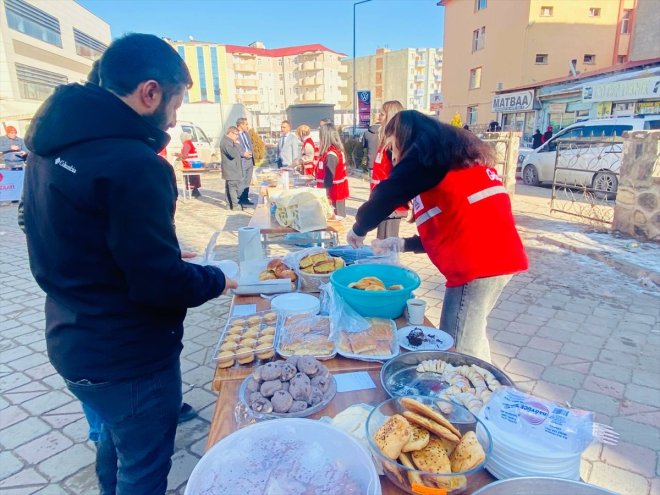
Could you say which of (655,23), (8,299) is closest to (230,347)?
(8,299)

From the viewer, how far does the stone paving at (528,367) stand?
2.22 metres

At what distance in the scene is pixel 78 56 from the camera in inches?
1253

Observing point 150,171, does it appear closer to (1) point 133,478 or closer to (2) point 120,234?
(2) point 120,234

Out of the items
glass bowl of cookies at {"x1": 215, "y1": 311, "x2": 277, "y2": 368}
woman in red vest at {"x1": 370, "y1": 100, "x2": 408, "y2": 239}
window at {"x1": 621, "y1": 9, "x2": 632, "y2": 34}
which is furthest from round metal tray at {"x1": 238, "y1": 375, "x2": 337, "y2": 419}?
window at {"x1": 621, "y1": 9, "x2": 632, "y2": 34}

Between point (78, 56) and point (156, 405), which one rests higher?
point (78, 56)

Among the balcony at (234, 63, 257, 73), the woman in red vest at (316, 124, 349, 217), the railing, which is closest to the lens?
the woman in red vest at (316, 124, 349, 217)

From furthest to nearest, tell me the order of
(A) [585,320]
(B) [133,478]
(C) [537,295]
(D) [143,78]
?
(C) [537,295] < (A) [585,320] < (B) [133,478] < (D) [143,78]

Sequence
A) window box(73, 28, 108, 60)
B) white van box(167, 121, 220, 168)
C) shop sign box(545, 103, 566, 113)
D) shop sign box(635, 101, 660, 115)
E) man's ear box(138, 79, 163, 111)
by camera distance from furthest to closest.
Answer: window box(73, 28, 108, 60), shop sign box(545, 103, 566, 113), white van box(167, 121, 220, 168), shop sign box(635, 101, 660, 115), man's ear box(138, 79, 163, 111)

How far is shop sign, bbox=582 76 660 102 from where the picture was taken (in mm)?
12406

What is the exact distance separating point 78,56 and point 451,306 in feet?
129

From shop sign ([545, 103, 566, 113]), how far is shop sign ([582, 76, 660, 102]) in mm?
2467

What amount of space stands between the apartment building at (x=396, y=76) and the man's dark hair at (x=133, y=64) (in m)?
58.1

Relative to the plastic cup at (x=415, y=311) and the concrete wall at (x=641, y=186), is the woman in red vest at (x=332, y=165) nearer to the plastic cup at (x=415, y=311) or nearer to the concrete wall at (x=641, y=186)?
the plastic cup at (x=415, y=311)

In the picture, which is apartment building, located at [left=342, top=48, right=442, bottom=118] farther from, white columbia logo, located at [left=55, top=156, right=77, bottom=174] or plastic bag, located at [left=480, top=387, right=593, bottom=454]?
plastic bag, located at [left=480, top=387, right=593, bottom=454]
